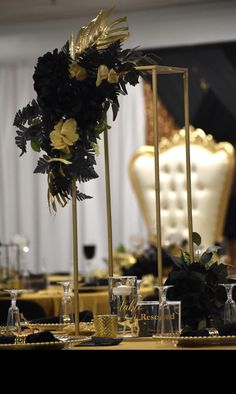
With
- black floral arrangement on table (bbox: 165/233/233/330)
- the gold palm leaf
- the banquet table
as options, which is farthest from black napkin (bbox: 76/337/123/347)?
the banquet table

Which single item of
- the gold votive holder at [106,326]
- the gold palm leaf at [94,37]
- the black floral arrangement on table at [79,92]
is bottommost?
the gold votive holder at [106,326]

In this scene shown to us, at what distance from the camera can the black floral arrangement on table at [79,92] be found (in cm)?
330

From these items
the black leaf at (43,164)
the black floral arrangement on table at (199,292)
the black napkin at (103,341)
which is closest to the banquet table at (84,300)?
the black leaf at (43,164)

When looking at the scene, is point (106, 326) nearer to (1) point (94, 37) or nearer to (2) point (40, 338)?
(2) point (40, 338)

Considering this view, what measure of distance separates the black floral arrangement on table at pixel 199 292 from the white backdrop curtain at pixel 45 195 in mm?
7917

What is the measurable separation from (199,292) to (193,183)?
6.19m

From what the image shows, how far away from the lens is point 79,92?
3303 millimetres

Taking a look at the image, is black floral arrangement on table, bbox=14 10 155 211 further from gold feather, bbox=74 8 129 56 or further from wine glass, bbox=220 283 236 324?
wine glass, bbox=220 283 236 324

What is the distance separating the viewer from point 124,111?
37.3ft

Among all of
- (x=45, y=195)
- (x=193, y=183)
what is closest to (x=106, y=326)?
(x=193, y=183)

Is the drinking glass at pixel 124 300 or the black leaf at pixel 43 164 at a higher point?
the black leaf at pixel 43 164

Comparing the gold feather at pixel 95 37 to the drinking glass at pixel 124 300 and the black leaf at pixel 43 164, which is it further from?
the drinking glass at pixel 124 300
